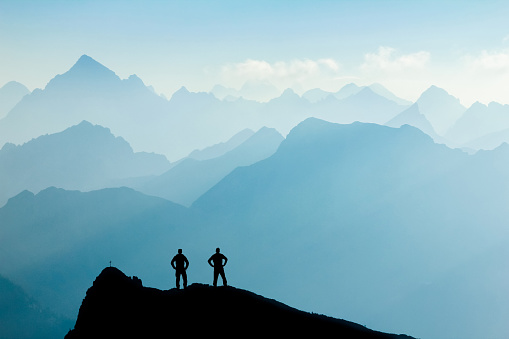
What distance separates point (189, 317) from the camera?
69.4ft

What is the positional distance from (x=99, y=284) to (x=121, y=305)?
4509mm

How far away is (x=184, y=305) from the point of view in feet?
73.2

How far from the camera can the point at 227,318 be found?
21.1m

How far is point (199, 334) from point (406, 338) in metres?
18.6

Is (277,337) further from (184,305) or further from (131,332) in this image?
(131,332)

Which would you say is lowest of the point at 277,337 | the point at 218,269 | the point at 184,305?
the point at 277,337

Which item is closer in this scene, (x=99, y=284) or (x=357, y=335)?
(x=357, y=335)

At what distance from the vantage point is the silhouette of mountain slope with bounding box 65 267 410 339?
2045cm

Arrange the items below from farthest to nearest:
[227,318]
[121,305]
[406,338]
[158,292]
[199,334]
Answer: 1. [406,338]
2. [158,292]
3. [121,305]
4. [227,318]
5. [199,334]

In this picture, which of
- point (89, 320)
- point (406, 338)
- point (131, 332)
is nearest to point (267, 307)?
point (131, 332)

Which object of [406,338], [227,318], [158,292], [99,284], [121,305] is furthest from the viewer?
[406,338]

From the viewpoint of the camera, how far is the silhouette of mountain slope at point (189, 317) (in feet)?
67.1

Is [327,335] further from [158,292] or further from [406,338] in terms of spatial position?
[406,338]

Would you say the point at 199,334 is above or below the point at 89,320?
below
